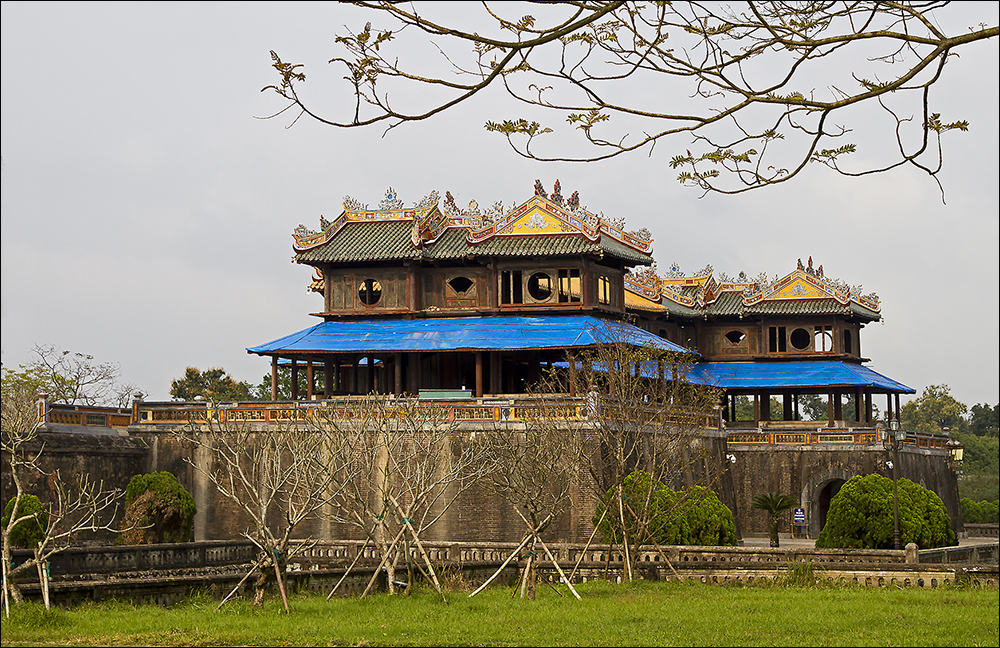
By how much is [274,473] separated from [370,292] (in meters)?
16.2

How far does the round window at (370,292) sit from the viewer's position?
43844 millimetres

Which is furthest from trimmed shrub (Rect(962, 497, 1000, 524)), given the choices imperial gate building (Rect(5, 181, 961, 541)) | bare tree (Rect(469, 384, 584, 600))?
bare tree (Rect(469, 384, 584, 600))

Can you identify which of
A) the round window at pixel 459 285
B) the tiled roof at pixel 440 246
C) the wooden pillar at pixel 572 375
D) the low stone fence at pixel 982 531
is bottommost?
the low stone fence at pixel 982 531

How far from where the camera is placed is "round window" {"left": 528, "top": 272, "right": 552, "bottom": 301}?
42.6 meters

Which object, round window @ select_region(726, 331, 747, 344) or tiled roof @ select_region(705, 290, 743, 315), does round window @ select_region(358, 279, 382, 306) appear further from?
round window @ select_region(726, 331, 747, 344)

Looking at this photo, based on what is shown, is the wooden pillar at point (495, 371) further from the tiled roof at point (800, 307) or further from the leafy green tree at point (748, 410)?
the leafy green tree at point (748, 410)

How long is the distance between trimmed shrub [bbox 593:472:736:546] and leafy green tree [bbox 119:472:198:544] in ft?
37.5

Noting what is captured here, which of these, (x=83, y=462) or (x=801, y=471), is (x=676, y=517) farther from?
(x=801, y=471)

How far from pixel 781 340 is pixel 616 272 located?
10.1 metres

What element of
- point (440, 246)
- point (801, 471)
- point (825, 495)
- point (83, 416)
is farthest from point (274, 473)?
point (825, 495)

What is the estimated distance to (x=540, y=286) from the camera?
42875 millimetres

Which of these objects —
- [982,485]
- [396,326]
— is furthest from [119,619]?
[982,485]

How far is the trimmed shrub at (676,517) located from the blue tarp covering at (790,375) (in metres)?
15.9

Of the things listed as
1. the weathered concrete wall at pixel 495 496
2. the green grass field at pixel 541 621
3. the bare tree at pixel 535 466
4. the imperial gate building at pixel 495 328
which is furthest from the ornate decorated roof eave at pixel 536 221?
the green grass field at pixel 541 621
